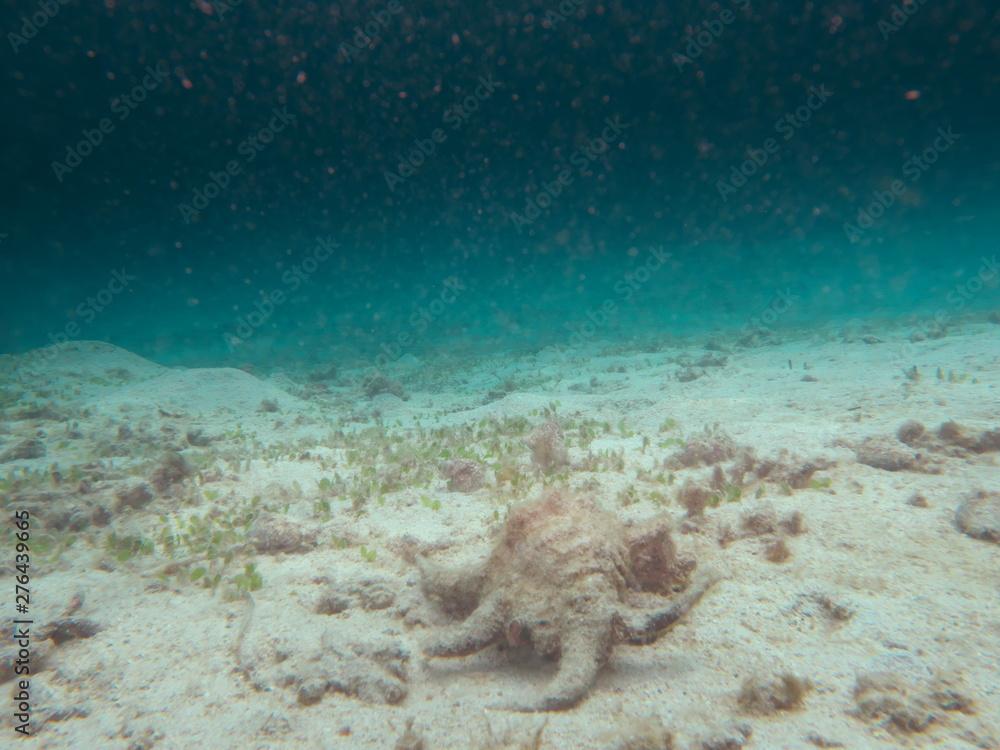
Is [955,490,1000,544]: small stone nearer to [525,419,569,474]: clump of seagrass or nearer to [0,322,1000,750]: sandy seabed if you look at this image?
[0,322,1000,750]: sandy seabed

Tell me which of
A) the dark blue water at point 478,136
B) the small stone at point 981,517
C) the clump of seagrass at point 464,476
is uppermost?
the dark blue water at point 478,136

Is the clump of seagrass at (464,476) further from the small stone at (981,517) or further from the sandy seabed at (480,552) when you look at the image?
the small stone at (981,517)

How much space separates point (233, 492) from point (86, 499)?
156 centimetres

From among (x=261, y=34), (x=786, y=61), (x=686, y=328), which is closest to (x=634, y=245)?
(x=686, y=328)

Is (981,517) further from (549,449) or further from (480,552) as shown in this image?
(480,552)

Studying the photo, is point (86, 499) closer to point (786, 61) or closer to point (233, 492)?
point (233, 492)

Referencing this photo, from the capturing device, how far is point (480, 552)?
4.54m

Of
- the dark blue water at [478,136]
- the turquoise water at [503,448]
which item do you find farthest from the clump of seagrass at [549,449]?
the dark blue water at [478,136]

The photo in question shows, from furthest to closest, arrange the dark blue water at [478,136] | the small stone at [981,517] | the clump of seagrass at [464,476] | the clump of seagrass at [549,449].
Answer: the dark blue water at [478,136], the clump of seagrass at [549,449], the clump of seagrass at [464,476], the small stone at [981,517]

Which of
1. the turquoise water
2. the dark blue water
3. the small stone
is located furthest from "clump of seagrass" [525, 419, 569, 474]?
the dark blue water

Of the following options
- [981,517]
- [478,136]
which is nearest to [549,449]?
[981,517]

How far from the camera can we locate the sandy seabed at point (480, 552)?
105 inches

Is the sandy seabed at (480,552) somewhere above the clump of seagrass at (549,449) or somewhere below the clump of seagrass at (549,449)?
below

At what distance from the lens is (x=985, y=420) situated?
646cm
